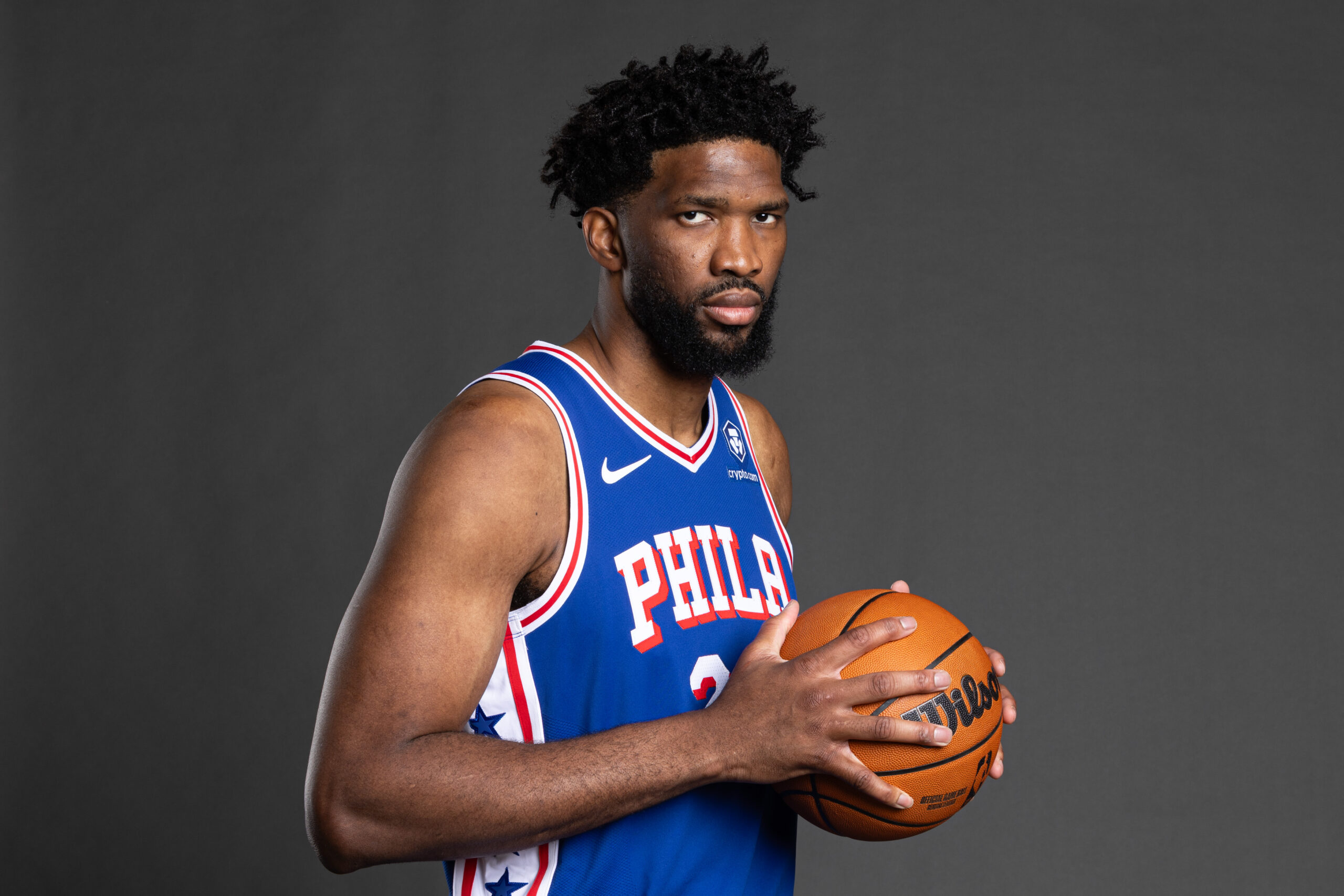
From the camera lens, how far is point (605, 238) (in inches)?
79.1

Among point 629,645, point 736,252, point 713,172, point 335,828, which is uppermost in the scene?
point 713,172

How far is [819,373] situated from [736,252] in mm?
2075

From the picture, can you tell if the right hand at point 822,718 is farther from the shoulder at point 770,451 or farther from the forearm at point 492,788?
the shoulder at point 770,451

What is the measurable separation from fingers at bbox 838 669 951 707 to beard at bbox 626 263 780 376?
62 centimetres

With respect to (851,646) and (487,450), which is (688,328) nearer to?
(487,450)

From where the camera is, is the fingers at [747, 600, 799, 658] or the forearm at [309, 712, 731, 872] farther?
the fingers at [747, 600, 799, 658]

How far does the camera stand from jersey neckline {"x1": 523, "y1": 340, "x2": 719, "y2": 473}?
74.0 inches

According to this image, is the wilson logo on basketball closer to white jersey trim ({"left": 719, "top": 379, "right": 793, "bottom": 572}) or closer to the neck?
white jersey trim ({"left": 719, "top": 379, "right": 793, "bottom": 572})

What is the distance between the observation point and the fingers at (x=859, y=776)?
4.97ft

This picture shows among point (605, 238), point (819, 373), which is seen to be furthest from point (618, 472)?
point (819, 373)

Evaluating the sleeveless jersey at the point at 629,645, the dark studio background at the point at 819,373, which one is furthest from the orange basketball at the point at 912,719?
the dark studio background at the point at 819,373

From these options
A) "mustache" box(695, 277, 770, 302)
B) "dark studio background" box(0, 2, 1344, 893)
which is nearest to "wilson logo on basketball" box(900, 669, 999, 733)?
"mustache" box(695, 277, 770, 302)

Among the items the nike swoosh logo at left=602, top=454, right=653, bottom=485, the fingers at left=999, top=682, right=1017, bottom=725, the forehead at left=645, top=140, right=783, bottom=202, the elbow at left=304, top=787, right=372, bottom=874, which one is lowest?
the elbow at left=304, top=787, right=372, bottom=874

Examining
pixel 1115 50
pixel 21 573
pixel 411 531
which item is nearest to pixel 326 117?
pixel 21 573
